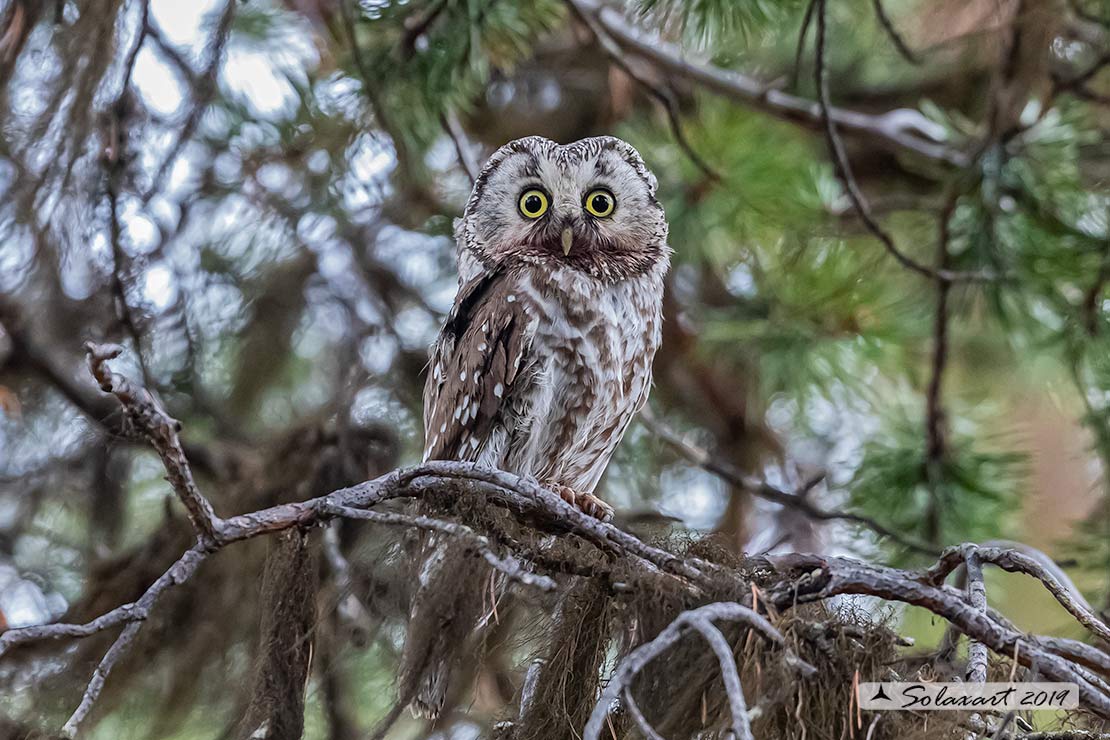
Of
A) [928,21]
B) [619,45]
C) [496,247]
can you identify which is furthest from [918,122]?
[496,247]

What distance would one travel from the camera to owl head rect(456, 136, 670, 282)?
8.91 feet

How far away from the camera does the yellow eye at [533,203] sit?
2.75 metres

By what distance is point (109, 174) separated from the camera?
2865mm

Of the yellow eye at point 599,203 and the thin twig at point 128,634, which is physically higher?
the yellow eye at point 599,203

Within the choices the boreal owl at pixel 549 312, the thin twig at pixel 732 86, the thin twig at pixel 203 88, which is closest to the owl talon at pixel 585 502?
the boreal owl at pixel 549 312

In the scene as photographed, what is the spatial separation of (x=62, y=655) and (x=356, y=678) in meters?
0.61

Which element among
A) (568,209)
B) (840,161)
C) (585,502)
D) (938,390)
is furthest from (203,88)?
(938,390)

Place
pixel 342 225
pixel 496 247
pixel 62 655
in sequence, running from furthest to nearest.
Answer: pixel 342 225
pixel 496 247
pixel 62 655

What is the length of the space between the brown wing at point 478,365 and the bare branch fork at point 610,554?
0.80 m

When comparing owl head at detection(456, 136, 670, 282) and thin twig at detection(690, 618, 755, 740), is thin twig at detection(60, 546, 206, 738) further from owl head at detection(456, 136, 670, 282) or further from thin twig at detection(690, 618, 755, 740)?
owl head at detection(456, 136, 670, 282)

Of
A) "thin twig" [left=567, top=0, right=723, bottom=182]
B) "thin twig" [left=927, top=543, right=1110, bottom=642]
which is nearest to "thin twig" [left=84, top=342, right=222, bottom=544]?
"thin twig" [left=927, top=543, right=1110, bottom=642]

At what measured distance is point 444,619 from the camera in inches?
63.4

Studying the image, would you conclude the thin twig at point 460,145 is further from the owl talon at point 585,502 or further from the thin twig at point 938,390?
the thin twig at point 938,390

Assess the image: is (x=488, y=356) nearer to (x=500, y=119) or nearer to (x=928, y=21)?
(x=500, y=119)
